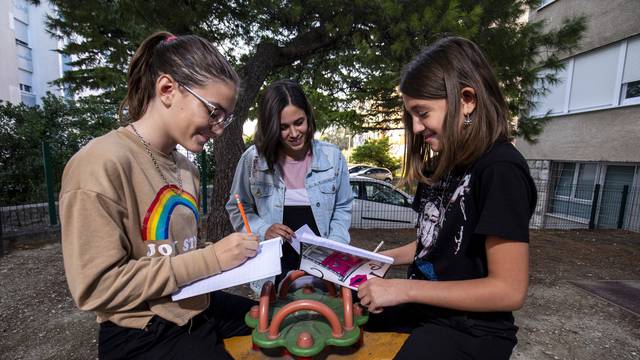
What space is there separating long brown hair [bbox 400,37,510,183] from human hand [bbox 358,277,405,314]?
502 mm

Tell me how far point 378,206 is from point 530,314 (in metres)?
3.98

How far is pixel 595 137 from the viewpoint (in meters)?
8.66

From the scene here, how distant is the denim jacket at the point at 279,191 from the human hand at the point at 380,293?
0.96 m

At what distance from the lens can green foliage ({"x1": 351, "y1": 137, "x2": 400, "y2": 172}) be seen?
2258 centimetres

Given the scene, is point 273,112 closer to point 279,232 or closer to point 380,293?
point 279,232

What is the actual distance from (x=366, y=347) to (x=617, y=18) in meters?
11.3

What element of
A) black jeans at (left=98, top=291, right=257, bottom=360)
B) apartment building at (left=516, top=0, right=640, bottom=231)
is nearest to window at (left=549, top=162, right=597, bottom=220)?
apartment building at (left=516, top=0, right=640, bottom=231)

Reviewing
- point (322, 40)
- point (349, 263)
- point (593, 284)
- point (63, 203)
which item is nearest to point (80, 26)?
point (322, 40)

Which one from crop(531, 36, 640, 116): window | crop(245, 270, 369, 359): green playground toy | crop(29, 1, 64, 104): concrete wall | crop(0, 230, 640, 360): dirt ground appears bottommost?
crop(0, 230, 640, 360): dirt ground

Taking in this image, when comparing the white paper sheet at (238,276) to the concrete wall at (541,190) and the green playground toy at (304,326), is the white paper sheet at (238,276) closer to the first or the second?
the green playground toy at (304,326)

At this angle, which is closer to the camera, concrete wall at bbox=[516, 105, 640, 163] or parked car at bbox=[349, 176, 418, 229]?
parked car at bbox=[349, 176, 418, 229]

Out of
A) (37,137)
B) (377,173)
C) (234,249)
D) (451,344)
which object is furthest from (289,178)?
(377,173)

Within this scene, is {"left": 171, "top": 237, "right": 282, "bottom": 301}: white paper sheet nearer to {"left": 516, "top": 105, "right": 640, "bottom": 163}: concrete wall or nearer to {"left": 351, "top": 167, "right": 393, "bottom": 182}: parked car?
{"left": 516, "top": 105, "right": 640, "bottom": 163}: concrete wall

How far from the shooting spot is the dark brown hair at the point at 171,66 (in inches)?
45.1
